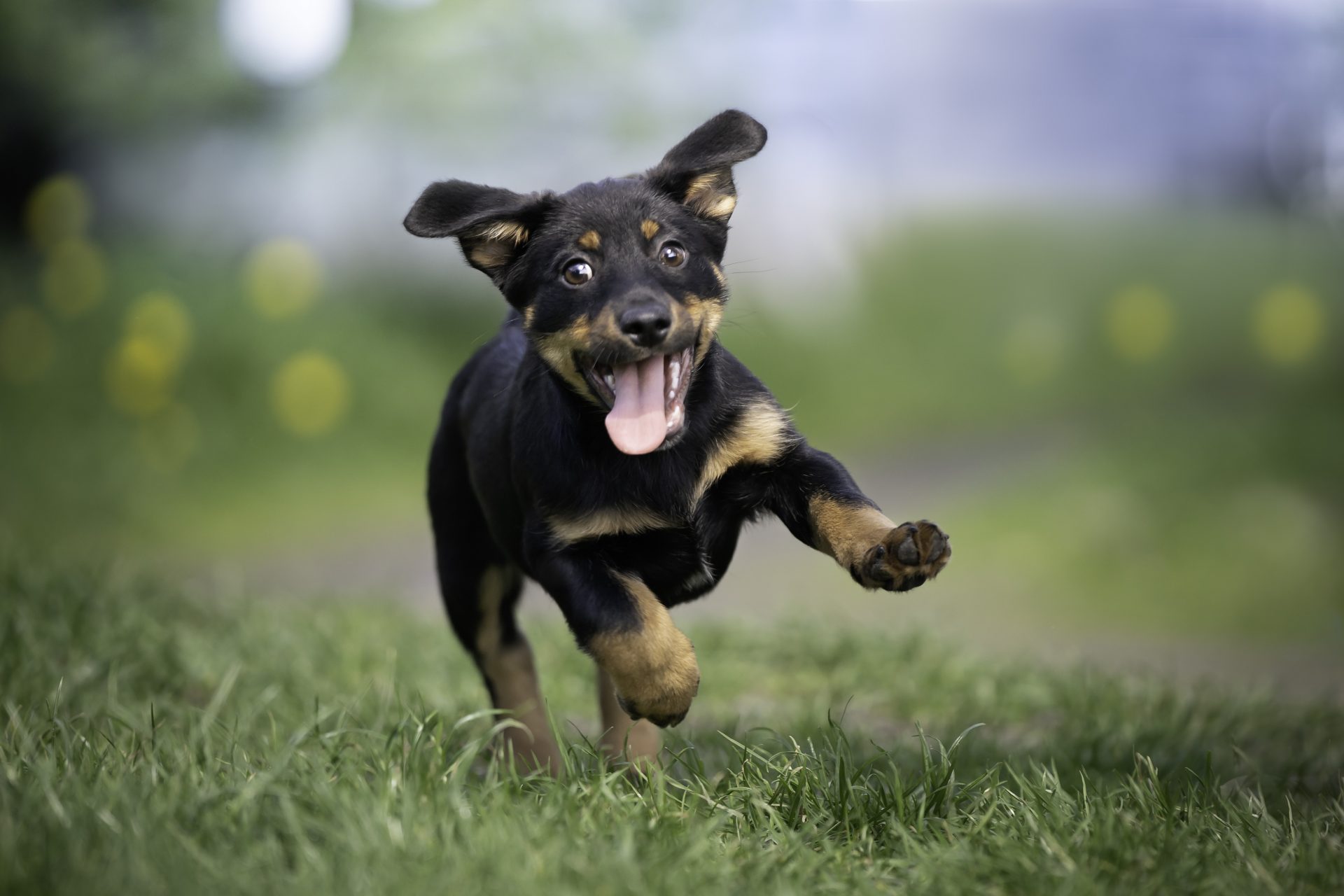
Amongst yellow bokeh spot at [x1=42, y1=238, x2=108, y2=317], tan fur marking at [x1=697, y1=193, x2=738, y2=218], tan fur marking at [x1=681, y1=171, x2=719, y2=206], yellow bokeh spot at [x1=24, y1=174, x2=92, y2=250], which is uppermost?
yellow bokeh spot at [x1=24, y1=174, x2=92, y2=250]

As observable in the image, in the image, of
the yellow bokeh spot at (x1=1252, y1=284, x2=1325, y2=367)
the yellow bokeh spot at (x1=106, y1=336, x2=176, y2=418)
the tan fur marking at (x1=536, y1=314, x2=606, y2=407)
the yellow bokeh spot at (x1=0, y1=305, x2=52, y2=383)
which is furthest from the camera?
the yellow bokeh spot at (x1=0, y1=305, x2=52, y2=383)

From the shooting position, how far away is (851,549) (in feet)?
10.2

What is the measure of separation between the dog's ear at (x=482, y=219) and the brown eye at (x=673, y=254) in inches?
14.5

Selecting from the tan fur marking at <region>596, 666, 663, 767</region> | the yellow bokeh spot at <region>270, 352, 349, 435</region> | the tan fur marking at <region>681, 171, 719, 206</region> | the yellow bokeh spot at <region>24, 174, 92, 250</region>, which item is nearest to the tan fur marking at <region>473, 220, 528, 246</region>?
the tan fur marking at <region>681, 171, 719, 206</region>

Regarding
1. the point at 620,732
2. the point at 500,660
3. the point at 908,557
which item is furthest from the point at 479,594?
the point at 908,557

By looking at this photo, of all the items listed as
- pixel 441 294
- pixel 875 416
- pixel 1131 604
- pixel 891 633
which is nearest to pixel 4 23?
pixel 441 294

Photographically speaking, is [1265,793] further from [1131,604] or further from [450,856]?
[1131,604]

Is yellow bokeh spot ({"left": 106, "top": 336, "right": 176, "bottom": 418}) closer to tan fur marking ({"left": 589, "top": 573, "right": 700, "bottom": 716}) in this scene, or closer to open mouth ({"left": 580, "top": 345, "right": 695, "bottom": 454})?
open mouth ({"left": 580, "top": 345, "right": 695, "bottom": 454})

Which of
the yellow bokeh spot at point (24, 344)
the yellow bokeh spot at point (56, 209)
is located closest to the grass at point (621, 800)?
the yellow bokeh spot at point (24, 344)

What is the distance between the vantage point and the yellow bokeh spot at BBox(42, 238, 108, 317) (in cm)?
1071

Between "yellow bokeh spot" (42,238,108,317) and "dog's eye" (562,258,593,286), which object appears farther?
"yellow bokeh spot" (42,238,108,317)

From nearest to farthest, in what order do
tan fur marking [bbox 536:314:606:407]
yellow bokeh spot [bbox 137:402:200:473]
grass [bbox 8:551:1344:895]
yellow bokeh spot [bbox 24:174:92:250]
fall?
1. grass [bbox 8:551:1344:895]
2. tan fur marking [bbox 536:314:606:407]
3. yellow bokeh spot [bbox 137:402:200:473]
4. yellow bokeh spot [bbox 24:174:92:250]

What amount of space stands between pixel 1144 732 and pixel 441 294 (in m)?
7.26

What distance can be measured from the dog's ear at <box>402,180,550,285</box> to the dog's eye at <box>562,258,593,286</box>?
0.21 m
